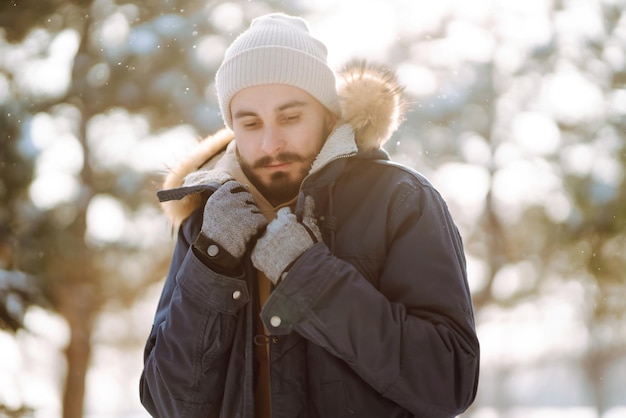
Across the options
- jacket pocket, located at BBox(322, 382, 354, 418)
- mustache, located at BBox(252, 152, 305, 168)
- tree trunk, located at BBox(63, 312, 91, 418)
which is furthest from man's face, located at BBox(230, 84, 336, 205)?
tree trunk, located at BBox(63, 312, 91, 418)

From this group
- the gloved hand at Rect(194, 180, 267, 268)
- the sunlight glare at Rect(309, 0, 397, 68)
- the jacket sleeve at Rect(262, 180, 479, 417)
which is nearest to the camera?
the jacket sleeve at Rect(262, 180, 479, 417)

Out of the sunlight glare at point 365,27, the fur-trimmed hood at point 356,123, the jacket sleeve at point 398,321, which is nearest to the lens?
the jacket sleeve at point 398,321

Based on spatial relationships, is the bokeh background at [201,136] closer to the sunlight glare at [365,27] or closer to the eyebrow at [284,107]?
the sunlight glare at [365,27]

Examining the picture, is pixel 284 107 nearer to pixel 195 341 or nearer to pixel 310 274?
pixel 310 274

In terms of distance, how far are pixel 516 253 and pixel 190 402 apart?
9.02m

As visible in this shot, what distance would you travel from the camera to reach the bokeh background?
7.70 m

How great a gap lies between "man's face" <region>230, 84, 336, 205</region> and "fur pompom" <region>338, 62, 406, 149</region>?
0.38ft

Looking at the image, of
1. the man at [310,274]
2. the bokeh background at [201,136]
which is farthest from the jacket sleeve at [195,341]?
the bokeh background at [201,136]

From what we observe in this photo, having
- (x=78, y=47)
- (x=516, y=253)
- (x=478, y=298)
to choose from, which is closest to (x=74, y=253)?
(x=78, y=47)

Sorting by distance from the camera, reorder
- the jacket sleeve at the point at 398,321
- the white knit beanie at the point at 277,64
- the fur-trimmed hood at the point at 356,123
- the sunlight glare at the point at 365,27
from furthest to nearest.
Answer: the sunlight glare at the point at 365,27
the white knit beanie at the point at 277,64
the fur-trimmed hood at the point at 356,123
the jacket sleeve at the point at 398,321

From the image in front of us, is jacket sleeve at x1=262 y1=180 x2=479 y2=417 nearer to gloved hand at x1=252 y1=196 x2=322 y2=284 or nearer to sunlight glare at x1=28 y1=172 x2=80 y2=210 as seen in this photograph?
gloved hand at x1=252 y1=196 x2=322 y2=284

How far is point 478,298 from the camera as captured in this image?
9.95m

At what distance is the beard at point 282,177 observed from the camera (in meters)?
2.09

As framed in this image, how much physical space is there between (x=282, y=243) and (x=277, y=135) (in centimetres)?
45
